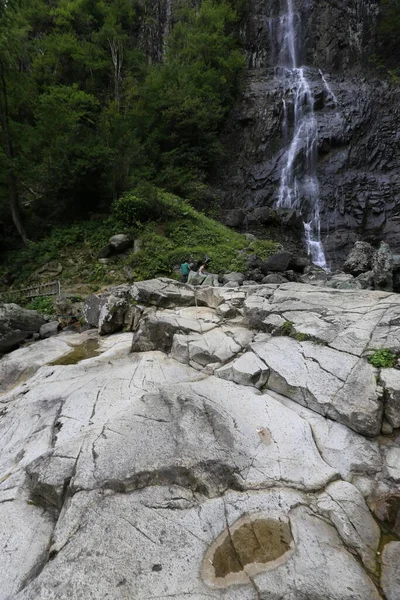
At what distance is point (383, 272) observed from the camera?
11547 mm

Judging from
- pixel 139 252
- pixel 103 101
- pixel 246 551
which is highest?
pixel 103 101

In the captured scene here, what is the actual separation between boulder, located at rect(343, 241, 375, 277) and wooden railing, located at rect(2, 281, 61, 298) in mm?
12840

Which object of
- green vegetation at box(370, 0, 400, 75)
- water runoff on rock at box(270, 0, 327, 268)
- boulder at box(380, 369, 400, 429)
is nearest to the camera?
boulder at box(380, 369, 400, 429)

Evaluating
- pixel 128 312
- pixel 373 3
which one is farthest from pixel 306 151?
pixel 128 312

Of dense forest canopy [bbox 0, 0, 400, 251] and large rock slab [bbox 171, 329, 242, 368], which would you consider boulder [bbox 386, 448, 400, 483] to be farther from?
dense forest canopy [bbox 0, 0, 400, 251]

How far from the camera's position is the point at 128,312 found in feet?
Result: 32.4

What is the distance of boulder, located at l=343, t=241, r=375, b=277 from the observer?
45.2 feet

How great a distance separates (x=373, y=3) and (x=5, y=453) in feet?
130

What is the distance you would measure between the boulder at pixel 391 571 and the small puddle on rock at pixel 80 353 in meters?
6.55

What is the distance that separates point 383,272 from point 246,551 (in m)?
11.0

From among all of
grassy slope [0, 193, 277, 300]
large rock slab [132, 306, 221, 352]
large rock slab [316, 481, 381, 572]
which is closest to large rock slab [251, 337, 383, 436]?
large rock slab [316, 481, 381, 572]

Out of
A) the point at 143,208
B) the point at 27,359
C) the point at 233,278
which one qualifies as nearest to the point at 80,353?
the point at 27,359

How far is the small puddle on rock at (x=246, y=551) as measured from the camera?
9.48 feet

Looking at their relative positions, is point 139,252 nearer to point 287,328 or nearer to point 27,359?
point 27,359
